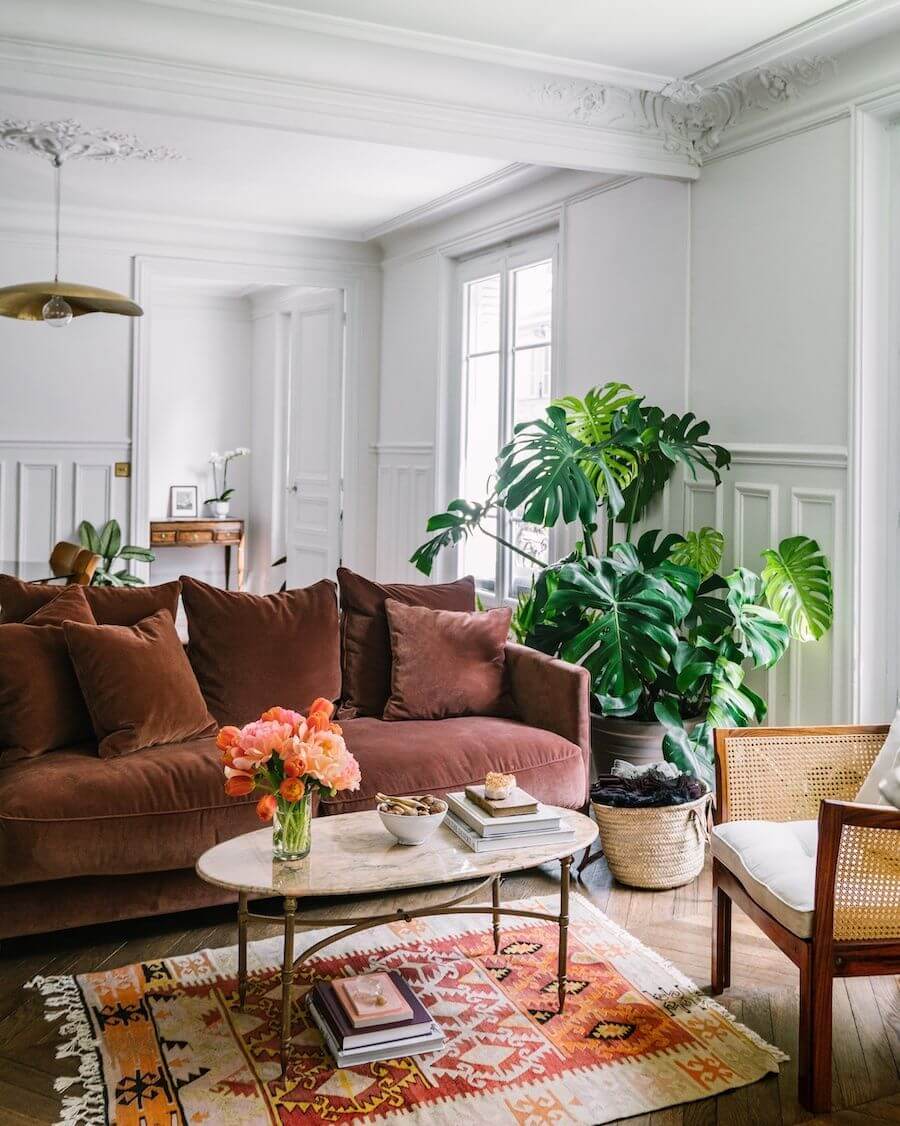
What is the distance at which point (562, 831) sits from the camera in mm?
2730

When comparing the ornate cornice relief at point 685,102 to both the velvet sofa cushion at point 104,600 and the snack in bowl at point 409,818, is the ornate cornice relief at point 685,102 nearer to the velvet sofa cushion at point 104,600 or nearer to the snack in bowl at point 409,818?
the velvet sofa cushion at point 104,600

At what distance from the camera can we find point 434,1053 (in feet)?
8.20

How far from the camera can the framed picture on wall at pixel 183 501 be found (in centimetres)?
895

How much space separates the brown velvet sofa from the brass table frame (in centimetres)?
43

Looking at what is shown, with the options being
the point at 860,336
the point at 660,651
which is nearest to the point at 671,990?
the point at 660,651

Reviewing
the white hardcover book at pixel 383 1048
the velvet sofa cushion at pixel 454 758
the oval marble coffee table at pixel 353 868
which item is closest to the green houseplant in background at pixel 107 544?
the velvet sofa cushion at pixel 454 758

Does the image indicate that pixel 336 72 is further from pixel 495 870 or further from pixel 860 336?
pixel 495 870

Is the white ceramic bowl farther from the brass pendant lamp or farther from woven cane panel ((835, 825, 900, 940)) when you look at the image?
the brass pendant lamp

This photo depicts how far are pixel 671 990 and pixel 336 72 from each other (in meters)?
3.06

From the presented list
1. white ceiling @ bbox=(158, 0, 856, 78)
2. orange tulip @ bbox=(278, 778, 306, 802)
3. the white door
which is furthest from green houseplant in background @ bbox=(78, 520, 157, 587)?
orange tulip @ bbox=(278, 778, 306, 802)

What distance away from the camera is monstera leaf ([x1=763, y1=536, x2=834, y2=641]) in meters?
3.81

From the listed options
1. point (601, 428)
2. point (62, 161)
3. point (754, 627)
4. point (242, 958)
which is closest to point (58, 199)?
point (62, 161)

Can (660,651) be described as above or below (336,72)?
below

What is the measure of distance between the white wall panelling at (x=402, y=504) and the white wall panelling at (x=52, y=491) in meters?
1.64
